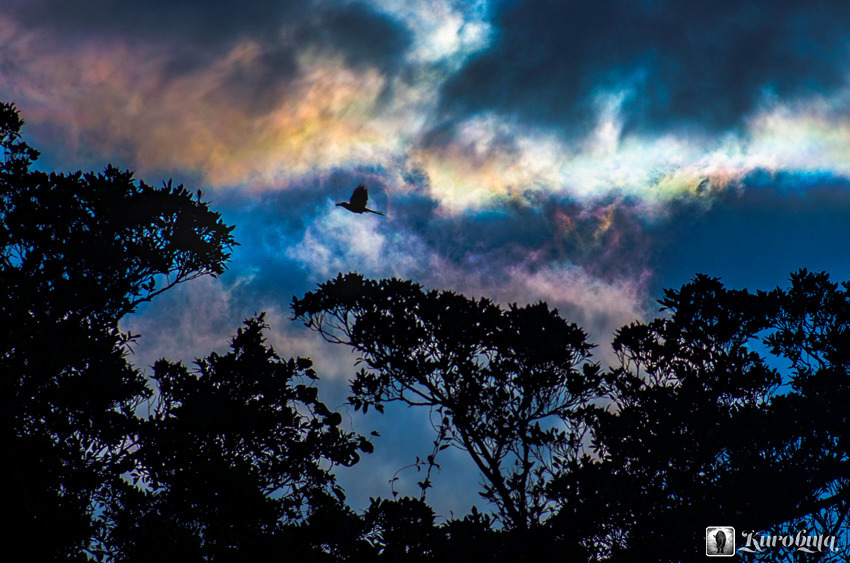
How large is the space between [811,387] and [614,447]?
599 centimetres

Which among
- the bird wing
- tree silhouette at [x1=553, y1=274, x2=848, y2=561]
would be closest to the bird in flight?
the bird wing

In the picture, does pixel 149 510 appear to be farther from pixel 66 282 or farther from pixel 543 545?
pixel 543 545

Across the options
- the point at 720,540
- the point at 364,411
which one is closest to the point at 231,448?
the point at 364,411

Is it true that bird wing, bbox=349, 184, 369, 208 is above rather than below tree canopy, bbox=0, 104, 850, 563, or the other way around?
above

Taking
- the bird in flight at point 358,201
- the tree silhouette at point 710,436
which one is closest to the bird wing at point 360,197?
the bird in flight at point 358,201

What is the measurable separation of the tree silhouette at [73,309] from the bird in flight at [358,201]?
3831 mm

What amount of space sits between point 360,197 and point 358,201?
0.55 ft

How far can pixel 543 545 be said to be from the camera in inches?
578

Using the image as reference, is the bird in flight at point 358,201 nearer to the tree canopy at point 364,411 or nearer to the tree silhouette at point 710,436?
the tree canopy at point 364,411

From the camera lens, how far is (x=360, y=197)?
60.8 feet

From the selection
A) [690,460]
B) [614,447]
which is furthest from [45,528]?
[690,460]

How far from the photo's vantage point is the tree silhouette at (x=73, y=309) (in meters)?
13.3

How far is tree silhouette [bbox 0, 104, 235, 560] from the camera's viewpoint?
1326 cm

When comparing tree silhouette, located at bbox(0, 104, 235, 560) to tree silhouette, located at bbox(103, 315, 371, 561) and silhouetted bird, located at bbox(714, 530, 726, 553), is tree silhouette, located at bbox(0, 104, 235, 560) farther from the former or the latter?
silhouetted bird, located at bbox(714, 530, 726, 553)
